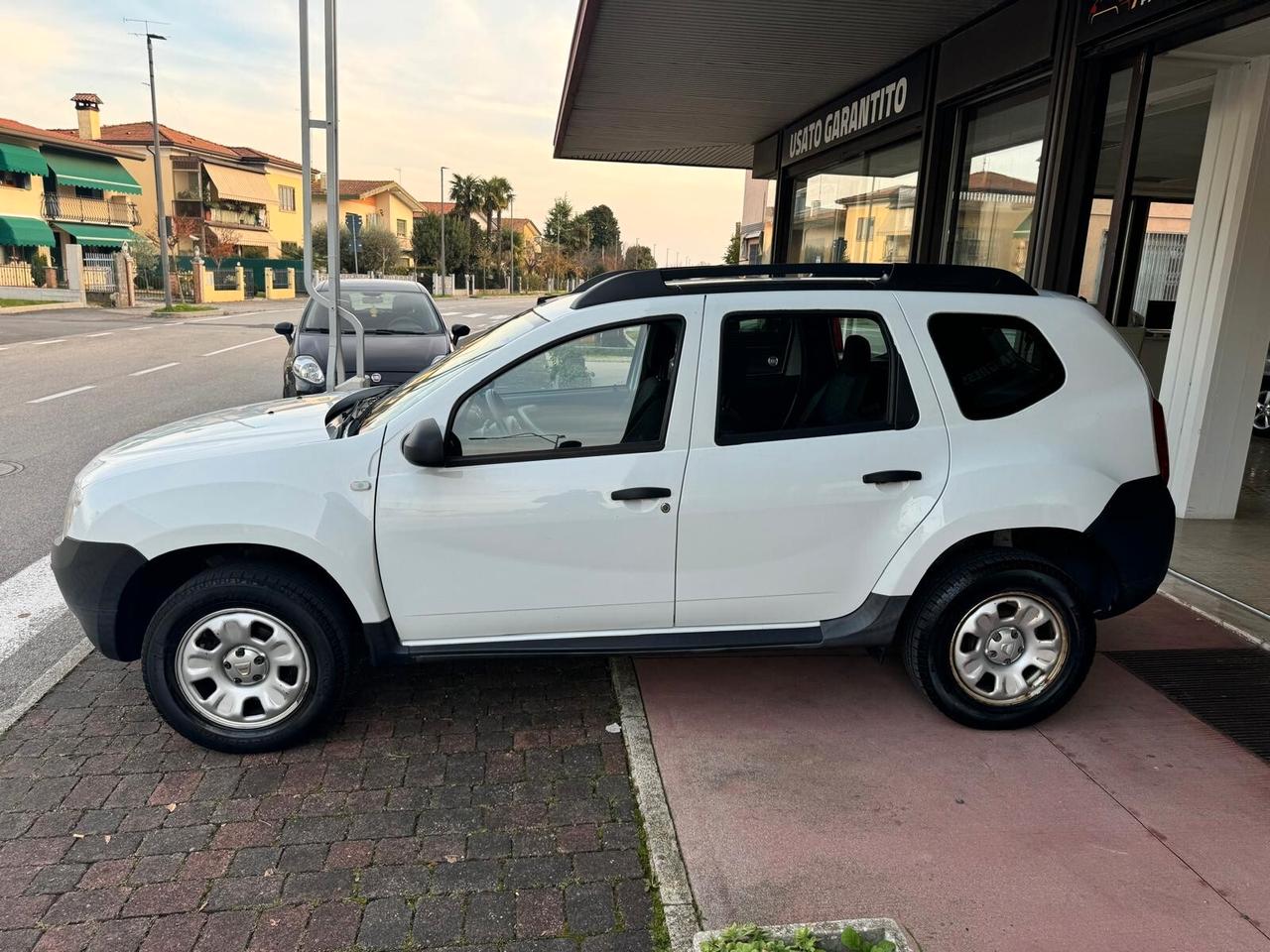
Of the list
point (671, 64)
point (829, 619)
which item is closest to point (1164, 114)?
point (671, 64)

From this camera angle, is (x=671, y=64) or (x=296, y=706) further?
(x=671, y=64)

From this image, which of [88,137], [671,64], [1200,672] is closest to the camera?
[1200,672]

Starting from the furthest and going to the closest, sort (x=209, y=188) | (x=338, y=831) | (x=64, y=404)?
(x=209, y=188) < (x=64, y=404) < (x=338, y=831)

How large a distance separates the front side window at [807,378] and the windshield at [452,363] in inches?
31.5

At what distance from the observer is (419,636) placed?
354 centimetres

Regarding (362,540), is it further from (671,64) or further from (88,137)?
(88,137)

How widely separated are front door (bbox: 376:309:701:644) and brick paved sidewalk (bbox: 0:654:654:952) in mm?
506

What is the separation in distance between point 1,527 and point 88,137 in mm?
58613

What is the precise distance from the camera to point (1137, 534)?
3689 millimetres

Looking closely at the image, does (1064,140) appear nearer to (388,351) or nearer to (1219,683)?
(1219,683)

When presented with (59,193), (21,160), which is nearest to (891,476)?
(21,160)

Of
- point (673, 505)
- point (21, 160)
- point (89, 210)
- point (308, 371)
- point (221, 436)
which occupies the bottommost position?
point (308, 371)

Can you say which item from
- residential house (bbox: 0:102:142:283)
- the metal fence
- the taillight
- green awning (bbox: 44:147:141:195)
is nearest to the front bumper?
the taillight

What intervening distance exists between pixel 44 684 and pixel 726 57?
7779 millimetres
